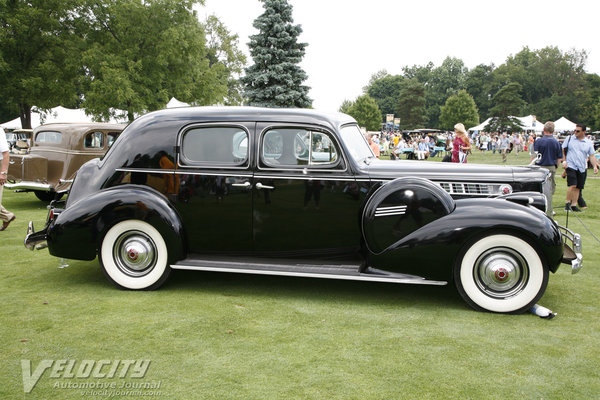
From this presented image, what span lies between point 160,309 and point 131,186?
1439mm

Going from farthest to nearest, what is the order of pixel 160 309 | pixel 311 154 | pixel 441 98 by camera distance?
1. pixel 441 98
2. pixel 311 154
3. pixel 160 309

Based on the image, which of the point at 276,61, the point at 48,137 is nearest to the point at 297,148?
the point at 48,137

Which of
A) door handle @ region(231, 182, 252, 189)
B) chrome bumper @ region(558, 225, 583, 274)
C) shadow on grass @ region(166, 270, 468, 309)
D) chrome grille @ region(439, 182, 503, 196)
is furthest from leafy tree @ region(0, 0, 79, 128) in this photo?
chrome bumper @ region(558, 225, 583, 274)

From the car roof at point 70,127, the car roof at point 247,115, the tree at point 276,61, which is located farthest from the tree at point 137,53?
the car roof at point 247,115

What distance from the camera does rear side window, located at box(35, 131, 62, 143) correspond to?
37.8ft

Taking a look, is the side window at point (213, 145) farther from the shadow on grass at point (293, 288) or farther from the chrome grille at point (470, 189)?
the chrome grille at point (470, 189)

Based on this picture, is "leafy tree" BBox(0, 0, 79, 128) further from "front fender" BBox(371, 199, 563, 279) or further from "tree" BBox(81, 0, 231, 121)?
"front fender" BBox(371, 199, 563, 279)

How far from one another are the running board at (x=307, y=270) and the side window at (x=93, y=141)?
7.72 m

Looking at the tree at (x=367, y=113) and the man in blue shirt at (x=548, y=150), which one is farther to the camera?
the tree at (x=367, y=113)

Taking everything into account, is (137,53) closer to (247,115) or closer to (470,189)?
(247,115)

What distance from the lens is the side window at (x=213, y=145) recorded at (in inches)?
206

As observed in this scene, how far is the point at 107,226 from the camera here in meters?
5.15

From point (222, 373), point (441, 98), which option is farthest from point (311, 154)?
point (441, 98)

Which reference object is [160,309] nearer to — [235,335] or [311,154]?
[235,335]
